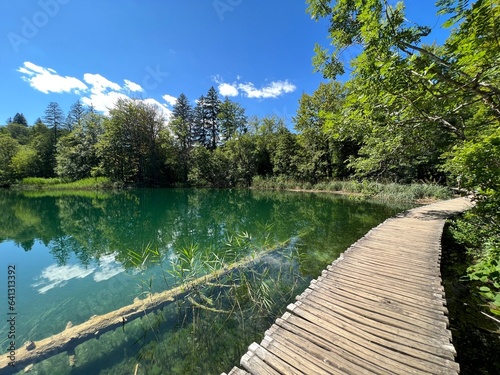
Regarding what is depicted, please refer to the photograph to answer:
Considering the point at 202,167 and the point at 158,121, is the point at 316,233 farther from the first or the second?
the point at 158,121

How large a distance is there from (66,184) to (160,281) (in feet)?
99.3

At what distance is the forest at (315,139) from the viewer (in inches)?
111

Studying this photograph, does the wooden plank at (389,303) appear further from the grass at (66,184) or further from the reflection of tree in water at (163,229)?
the grass at (66,184)

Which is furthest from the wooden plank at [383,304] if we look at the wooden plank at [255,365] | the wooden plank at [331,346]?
the wooden plank at [255,365]

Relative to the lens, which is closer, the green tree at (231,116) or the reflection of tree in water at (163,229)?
the reflection of tree in water at (163,229)

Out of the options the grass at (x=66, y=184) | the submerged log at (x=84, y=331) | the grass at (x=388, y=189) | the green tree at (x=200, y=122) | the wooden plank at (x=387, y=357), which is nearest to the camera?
the wooden plank at (x=387, y=357)

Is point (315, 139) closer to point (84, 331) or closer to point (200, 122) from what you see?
point (200, 122)

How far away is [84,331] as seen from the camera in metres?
2.84

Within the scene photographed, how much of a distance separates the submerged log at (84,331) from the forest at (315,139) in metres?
4.04

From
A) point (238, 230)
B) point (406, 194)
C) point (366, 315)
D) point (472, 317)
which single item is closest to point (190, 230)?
point (238, 230)

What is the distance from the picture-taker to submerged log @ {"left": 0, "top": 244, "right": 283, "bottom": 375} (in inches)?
96.0

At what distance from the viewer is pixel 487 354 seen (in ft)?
7.86

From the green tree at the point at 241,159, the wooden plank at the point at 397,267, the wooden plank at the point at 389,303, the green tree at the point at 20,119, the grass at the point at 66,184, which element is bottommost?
the wooden plank at the point at 389,303

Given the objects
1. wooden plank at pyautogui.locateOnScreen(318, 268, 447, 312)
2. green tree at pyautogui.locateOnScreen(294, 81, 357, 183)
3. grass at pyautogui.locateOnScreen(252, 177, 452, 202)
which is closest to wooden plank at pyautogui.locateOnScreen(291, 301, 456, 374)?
wooden plank at pyautogui.locateOnScreen(318, 268, 447, 312)
